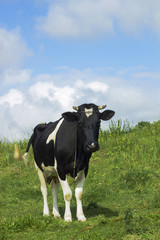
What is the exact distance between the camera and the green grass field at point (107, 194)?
6.54 meters

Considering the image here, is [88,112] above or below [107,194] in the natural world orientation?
above

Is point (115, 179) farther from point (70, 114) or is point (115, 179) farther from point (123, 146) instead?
point (70, 114)

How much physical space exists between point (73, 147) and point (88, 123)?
83cm

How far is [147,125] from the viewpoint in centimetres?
1908

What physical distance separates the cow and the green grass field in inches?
30.4

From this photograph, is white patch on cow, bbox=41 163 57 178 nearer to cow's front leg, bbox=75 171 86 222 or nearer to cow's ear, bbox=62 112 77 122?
cow's front leg, bbox=75 171 86 222

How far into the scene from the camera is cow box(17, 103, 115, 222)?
288 inches

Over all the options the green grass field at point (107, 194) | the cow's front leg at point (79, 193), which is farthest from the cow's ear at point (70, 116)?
the green grass field at point (107, 194)

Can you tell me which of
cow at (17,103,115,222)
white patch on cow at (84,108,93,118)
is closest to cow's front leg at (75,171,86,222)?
cow at (17,103,115,222)

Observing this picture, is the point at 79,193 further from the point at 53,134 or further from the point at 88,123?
the point at 88,123

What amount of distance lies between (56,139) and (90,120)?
4.05 ft

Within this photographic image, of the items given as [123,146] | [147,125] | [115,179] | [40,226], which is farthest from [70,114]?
[147,125]

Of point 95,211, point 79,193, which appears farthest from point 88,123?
point 95,211

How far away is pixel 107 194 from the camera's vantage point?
36.3 feet
